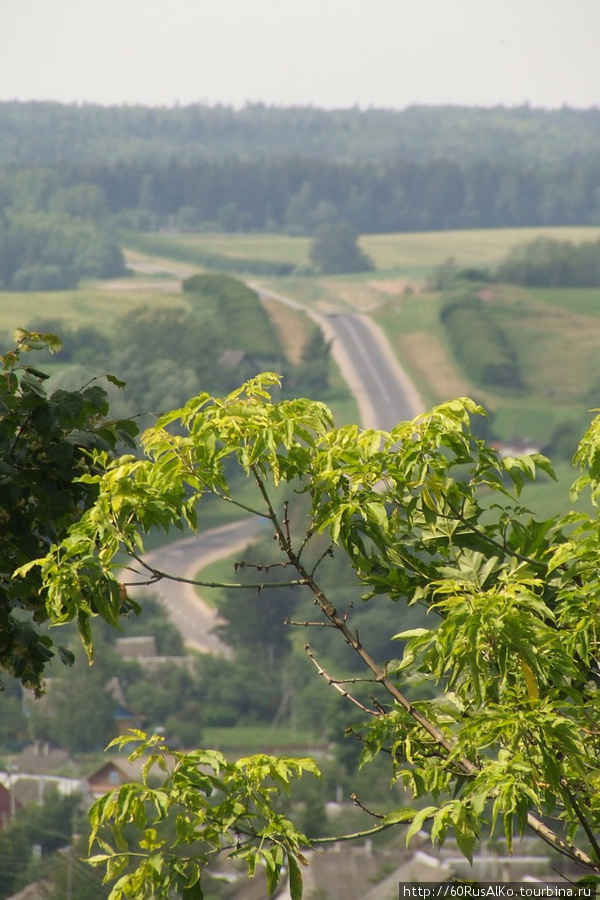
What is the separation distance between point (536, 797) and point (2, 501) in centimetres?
169

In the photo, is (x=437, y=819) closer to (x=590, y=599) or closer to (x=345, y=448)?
(x=590, y=599)

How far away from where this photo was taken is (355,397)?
118312mm

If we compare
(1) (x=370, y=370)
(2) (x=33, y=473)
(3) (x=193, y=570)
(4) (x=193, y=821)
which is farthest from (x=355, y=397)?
(4) (x=193, y=821)

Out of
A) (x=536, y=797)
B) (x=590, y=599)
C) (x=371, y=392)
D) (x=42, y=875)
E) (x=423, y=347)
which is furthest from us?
(x=423, y=347)

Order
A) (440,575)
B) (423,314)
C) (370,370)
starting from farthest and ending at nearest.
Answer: (423,314), (370,370), (440,575)

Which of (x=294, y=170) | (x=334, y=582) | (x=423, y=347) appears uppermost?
(x=294, y=170)

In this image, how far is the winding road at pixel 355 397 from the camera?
8719cm

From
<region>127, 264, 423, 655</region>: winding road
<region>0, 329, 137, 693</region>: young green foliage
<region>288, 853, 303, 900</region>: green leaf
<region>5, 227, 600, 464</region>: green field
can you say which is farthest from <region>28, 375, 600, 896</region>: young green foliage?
<region>5, 227, 600, 464</region>: green field

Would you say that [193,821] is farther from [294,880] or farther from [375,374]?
[375,374]

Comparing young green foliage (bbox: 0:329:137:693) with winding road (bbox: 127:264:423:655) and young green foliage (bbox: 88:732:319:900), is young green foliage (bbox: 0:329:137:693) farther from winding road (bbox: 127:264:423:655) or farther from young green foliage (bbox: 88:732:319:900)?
winding road (bbox: 127:264:423:655)

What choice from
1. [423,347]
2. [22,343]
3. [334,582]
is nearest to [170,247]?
[423,347]

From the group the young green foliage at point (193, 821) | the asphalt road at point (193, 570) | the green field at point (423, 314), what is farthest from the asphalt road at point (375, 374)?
the young green foliage at point (193, 821)

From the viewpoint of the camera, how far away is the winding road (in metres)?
87.2

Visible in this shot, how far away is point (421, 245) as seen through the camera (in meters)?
175
